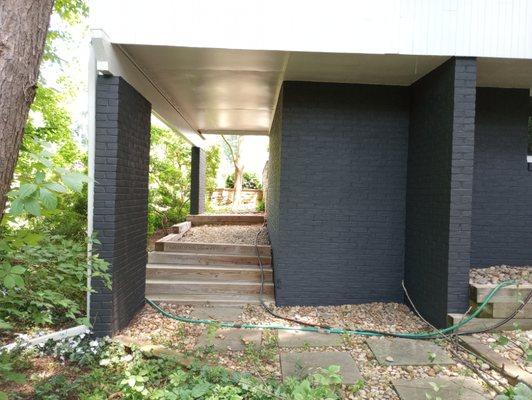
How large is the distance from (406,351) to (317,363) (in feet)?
2.87

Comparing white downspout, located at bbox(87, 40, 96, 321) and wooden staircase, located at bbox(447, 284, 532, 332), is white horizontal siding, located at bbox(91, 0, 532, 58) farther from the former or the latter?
wooden staircase, located at bbox(447, 284, 532, 332)

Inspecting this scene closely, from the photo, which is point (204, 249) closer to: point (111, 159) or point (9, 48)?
point (111, 159)

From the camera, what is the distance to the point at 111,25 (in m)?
3.74

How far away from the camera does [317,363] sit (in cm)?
330

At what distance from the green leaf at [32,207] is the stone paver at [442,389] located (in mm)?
2557

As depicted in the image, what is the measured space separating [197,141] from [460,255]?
654 cm

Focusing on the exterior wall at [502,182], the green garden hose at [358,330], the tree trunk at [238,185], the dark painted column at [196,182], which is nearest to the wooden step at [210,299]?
the green garden hose at [358,330]

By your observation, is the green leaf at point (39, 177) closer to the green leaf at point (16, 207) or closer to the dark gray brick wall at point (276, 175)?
the green leaf at point (16, 207)

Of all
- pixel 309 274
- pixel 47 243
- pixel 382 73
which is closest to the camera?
pixel 47 243

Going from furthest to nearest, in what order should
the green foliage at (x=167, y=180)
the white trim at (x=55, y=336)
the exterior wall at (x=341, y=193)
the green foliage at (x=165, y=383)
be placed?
the green foliage at (x=167, y=180) → the exterior wall at (x=341, y=193) → the white trim at (x=55, y=336) → the green foliage at (x=165, y=383)

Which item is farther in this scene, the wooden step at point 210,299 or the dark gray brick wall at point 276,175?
the dark gray brick wall at point 276,175

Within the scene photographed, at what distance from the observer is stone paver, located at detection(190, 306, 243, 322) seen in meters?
4.46

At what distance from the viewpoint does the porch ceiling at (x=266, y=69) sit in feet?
13.3

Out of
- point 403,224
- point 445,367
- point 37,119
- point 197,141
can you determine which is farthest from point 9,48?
point 37,119
